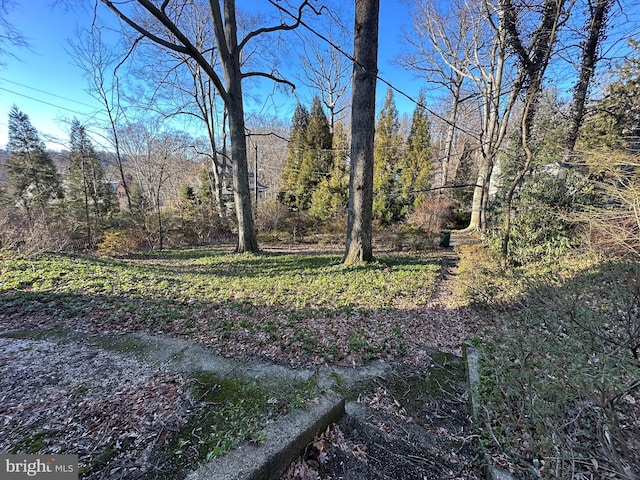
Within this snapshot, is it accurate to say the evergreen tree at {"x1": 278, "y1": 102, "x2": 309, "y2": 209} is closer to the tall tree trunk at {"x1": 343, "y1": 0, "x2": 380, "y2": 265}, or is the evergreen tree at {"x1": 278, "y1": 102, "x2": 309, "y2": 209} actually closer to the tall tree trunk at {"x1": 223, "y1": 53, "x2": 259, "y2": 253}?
the tall tree trunk at {"x1": 223, "y1": 53, "x2": 259, "y2": 253}

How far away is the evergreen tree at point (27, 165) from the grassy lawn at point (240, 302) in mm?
11080

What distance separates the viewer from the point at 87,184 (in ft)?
40.7

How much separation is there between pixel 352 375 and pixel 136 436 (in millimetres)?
1804

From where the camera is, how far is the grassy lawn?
3305 mm

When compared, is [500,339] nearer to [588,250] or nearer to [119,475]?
[119,475]

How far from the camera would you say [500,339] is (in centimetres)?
277

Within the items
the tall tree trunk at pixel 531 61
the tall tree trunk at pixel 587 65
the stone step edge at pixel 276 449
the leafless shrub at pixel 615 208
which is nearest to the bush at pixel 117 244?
the stone step edge at pixel 276 449

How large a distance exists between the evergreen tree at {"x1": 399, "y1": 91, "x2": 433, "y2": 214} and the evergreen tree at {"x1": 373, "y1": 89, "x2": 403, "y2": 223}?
0.37 m

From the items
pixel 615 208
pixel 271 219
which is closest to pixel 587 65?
pixel 615 208

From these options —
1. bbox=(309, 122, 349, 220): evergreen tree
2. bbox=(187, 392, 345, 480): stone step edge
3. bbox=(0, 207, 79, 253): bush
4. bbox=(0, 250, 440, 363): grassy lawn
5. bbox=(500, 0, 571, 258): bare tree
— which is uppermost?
bbox=(500, 0, 571, 258): bare tree

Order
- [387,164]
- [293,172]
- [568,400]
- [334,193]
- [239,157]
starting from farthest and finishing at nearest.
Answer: [293,172] → [334,193] → [387,164] → [239,157] → [568,400]

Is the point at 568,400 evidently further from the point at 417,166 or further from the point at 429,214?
the point at 417,166

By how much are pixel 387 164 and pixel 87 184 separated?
1489 centimetres

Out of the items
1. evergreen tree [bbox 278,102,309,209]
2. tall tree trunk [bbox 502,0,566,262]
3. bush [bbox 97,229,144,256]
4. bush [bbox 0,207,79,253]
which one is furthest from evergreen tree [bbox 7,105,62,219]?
tall tree trunk [bbox 502,0,566,262]
